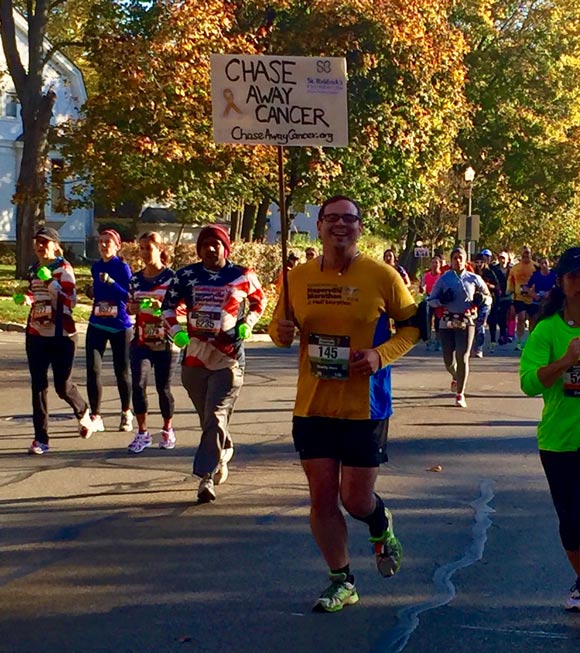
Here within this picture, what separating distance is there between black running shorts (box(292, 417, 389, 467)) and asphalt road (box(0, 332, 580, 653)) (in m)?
0.75

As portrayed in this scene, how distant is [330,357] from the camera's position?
5758 mm

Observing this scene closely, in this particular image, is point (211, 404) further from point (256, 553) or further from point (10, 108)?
point (10, 108)

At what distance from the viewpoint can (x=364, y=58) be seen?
105ft

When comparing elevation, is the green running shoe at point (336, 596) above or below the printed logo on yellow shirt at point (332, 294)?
below

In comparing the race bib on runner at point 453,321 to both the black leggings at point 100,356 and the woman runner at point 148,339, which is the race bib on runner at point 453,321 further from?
the woman runner at point 148,339

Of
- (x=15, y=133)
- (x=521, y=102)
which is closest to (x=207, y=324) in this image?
(x=521, y=102)

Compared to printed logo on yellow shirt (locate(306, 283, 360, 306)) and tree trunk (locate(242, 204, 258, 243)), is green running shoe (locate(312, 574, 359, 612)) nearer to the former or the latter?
printed logo on yellow shirt (locate(306, 283, 360, 306))

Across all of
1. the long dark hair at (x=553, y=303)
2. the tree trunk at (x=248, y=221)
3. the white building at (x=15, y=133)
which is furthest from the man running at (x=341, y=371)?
the white building at (x=15, y=133)

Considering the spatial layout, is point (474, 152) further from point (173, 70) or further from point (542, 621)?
point (542, 621)

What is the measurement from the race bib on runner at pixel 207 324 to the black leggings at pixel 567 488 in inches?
129

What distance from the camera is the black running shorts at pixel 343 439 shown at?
5762mm

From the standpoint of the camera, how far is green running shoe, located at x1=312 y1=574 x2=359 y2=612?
5828 mm

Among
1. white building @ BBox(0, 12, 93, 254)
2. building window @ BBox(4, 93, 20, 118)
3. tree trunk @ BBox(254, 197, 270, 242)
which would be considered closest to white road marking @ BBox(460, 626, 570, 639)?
tree trunk @ BBox(254, 197, 270, 242)

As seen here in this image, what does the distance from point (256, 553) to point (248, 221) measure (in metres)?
30.8
